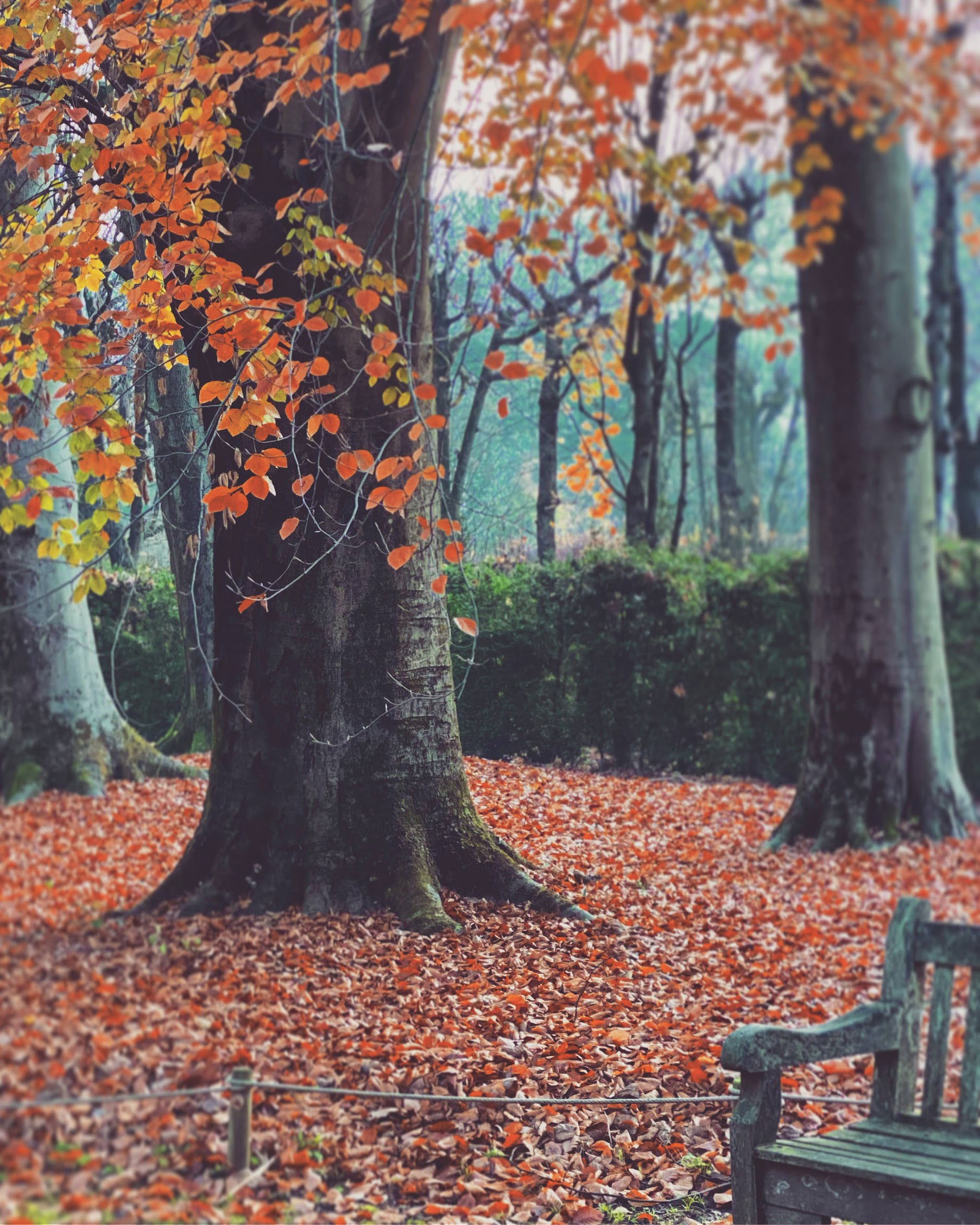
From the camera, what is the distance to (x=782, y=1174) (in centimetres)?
285

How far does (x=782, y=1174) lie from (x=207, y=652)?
2.02m

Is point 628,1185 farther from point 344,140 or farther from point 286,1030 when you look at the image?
point 344,140

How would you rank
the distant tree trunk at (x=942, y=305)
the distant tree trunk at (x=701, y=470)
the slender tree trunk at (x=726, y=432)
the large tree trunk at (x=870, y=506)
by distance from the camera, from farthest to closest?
1. the distant tree trunk at (x=942, y=305)
2. the slender tree trunk at (x=726, y=432)
3. the distant tree trunk at (x=701, y=470)
4. the large tree trunk at (x=870, y=506)

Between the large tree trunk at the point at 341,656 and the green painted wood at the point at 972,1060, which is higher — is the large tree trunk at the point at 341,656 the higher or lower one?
the higher one

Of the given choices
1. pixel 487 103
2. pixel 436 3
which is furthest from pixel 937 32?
pixel 436 3

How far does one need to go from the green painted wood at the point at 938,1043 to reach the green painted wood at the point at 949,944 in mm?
40

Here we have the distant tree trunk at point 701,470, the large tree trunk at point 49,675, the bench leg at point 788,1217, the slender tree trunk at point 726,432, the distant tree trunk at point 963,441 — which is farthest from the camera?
the distant tree trunk at point 963,441

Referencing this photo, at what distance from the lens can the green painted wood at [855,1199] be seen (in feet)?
8.70

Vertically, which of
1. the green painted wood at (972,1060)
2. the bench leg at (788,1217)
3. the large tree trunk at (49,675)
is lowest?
the bench leg at (788,1217)

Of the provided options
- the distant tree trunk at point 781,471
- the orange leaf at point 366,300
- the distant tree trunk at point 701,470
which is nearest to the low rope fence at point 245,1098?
the orange leaf at point 366,300

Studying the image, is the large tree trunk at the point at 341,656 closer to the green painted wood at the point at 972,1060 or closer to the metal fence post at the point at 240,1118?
the metal fence post at the point at 240,1118

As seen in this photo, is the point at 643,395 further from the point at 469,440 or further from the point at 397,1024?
the point at 397,1024

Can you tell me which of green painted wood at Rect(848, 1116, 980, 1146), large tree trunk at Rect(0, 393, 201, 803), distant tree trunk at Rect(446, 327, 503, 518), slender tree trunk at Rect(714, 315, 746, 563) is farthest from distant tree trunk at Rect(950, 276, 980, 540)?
large tree trunk at Rect(0, 393, 201, 803)

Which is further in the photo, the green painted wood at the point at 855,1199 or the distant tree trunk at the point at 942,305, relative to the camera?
the distant tree trunk at the point at 942,305
